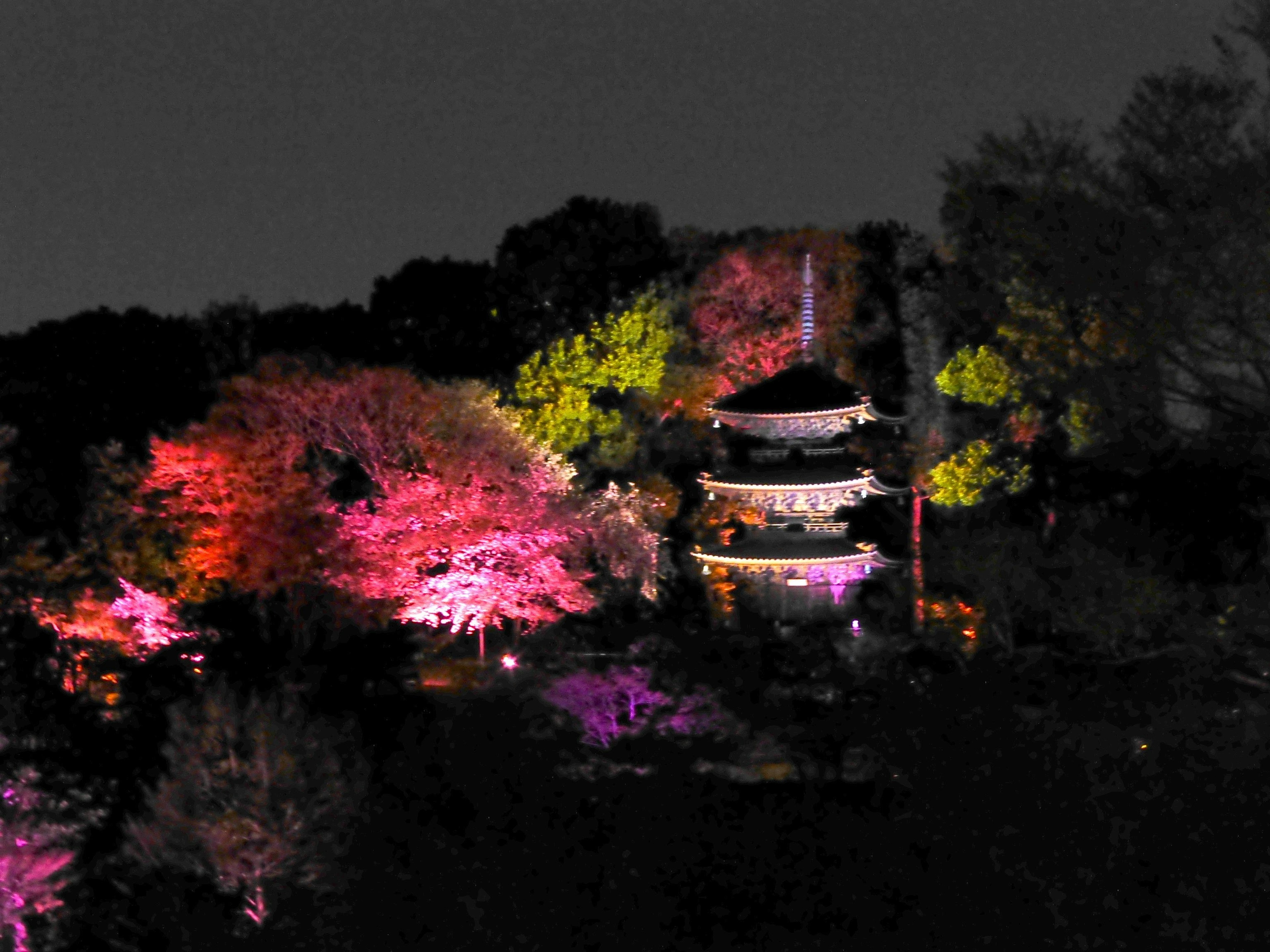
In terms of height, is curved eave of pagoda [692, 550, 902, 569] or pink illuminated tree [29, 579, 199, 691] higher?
curved eave of pagoda [692, 550, 902, 569]

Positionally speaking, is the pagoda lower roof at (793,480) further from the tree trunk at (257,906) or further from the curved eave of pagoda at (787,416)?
the tree trunk at (257,906)

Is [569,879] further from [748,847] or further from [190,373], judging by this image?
[190,373]

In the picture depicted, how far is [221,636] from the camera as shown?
18.4 metres

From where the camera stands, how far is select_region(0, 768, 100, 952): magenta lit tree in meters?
12.5

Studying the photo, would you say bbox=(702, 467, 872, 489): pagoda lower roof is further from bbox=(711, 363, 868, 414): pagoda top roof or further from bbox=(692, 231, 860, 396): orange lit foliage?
bbox=(692, 231, 860, 396): orange lit foliage

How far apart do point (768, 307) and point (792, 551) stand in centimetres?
629

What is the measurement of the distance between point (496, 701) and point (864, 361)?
1159cm

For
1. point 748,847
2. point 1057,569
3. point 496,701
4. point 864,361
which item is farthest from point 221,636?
point 864,361

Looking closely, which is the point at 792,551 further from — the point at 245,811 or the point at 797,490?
the point at 245,811

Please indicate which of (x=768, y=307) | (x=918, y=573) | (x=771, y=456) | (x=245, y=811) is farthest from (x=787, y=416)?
(x=245, y=811)

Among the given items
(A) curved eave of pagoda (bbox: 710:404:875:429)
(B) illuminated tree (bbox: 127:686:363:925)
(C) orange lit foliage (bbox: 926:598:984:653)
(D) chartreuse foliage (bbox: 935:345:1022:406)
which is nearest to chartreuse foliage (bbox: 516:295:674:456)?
(A) curved eave of pagoda (bbox: 710:404:875:429)

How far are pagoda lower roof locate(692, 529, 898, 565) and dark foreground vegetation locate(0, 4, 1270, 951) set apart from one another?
85cm

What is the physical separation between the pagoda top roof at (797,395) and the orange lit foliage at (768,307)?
327cm

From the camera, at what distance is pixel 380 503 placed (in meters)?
21.1
